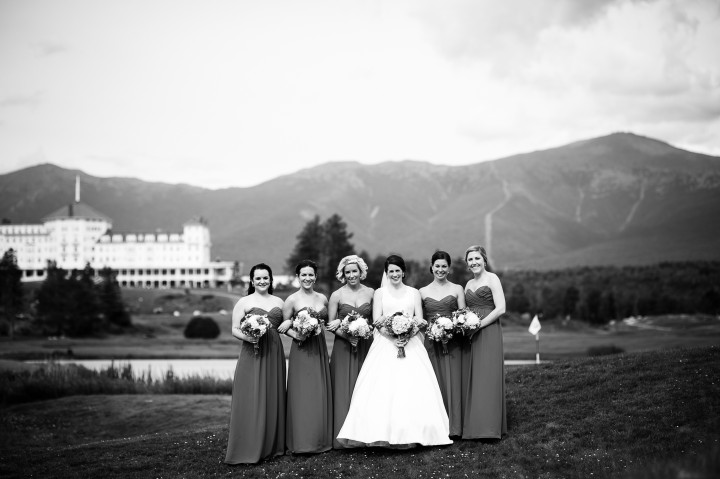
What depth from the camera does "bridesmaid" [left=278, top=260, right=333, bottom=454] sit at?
1098 centimetres

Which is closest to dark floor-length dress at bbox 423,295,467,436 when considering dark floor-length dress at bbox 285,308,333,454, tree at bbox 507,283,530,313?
dark floor-length dress at bbox 285,308,333,454

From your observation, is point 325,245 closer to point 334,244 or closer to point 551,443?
point 334,244

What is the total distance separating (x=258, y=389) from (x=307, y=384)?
80 cm

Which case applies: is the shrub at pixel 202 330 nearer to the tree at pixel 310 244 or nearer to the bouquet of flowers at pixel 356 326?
the tree at pixel 310 244

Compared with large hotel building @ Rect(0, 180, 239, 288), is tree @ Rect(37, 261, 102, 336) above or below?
below

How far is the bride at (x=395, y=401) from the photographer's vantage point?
10445mm

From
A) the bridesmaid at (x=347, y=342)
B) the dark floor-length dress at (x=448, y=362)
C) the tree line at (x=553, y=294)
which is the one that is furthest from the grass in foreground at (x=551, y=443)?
the tree line at (x=553, y=294)

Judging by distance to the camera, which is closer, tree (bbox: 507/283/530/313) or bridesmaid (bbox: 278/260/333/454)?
bridesmaid (bbox: 278/260/333/454)

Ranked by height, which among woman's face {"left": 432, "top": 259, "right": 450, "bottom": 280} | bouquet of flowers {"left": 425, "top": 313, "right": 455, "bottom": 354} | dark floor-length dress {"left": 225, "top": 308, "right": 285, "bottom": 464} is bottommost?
dark floor-length dress {"left": 225, "top": 308, "right": 285, "bottom": 464}

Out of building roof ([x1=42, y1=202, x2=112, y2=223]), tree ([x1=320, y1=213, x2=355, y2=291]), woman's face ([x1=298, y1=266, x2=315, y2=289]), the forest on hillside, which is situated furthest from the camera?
building roof ([x1=42, y1=202, x2=112, y2=223])

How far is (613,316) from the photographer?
9025 centimetres

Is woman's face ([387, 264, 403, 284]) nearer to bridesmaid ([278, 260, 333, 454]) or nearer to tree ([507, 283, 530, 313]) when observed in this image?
bridesmaid ([278, 260, 333, 454])

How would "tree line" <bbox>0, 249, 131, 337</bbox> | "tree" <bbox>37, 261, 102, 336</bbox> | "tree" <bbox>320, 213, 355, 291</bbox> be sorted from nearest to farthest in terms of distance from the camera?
1. "tree" <bbox>37, 261, 102, 336</bbox>
2. "tree line" <bbox>0, 249, 131, 337</bbox>
3. "tree" <bbox>320, 213, 355, 291</bbox>

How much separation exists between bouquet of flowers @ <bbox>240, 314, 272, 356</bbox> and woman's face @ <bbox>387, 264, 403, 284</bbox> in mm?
2109
